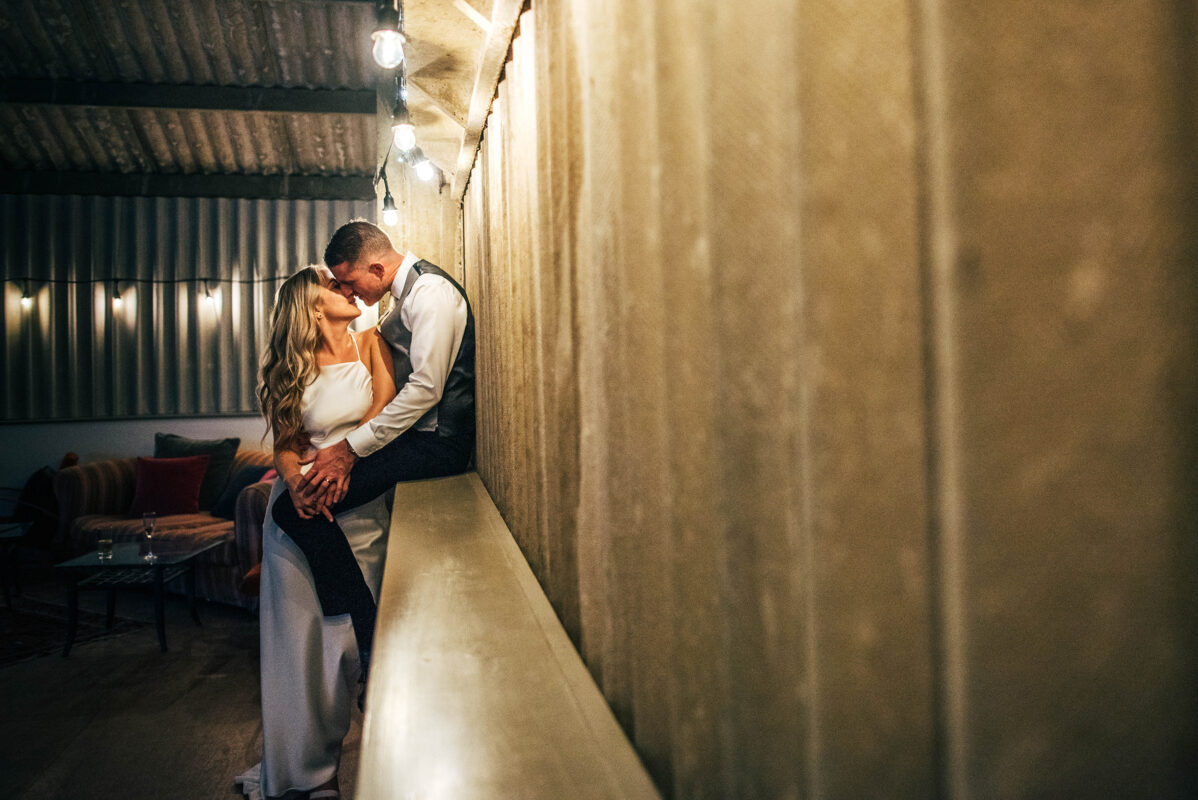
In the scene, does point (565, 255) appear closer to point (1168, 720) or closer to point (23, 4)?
point (1168, 720)

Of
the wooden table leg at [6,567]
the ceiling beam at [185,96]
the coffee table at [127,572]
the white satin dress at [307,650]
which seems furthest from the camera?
the ceiling beam at [185,96]

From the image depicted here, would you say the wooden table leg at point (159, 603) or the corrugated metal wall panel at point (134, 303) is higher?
the corrugated metal wall panel at point (134, 303)

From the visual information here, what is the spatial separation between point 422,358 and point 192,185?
6759 millimetres

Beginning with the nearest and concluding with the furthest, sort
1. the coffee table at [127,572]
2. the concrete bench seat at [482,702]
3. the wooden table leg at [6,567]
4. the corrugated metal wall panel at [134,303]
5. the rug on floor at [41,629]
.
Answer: the concrete bench seat at [482,702]
the coffee table at [127,572]
the rug on floor at [41,629]
the wooden table leg at [6,567]
the corrugated metal wall panel at [134,303]

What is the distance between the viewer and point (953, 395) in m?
0.45

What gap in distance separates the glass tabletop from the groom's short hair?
8.86 feet

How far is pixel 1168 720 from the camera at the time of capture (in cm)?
45

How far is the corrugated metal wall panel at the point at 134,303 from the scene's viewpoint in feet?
24.2

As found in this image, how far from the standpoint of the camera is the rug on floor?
437 centimetres

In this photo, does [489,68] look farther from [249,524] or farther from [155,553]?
[249,524]

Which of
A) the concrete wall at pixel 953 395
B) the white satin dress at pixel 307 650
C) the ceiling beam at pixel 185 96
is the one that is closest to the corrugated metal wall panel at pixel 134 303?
the ceiling beam at pixel 185 96

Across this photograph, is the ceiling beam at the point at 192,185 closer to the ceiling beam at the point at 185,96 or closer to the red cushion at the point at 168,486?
the ceiling beam at the point at 185,96

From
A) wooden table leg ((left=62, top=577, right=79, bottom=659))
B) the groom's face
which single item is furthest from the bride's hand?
wooden table leg ((left=62, top=577, right=79, bottom=659))

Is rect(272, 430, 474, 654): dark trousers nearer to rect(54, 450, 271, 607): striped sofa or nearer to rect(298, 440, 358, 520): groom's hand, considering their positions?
rect(298, 440, 358, 520): groom's hand
